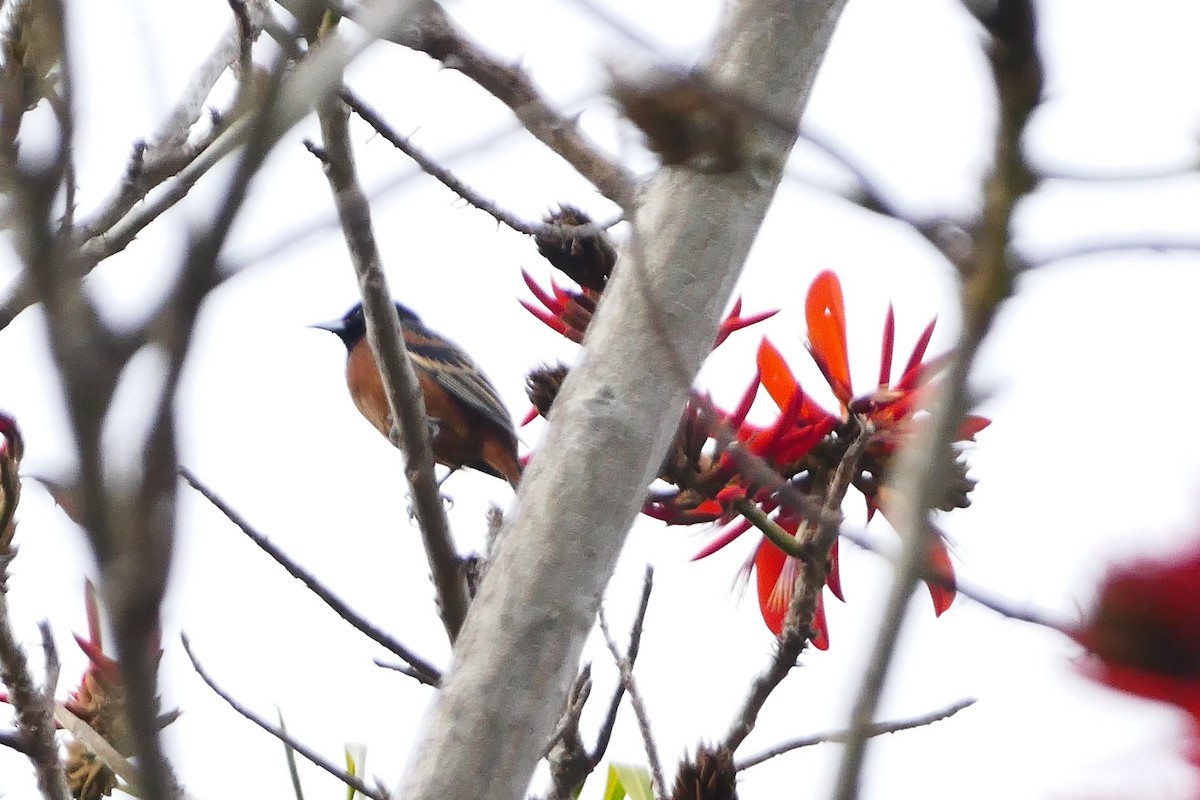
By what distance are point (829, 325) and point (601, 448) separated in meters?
0.63

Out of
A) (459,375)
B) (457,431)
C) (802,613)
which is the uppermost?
(459,375)

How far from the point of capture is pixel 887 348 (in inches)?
76.2

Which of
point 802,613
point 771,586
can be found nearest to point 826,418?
point 771,586

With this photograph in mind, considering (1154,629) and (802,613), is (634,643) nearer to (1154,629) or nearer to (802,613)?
(802,613)

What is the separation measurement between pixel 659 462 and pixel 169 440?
1031 millimetres

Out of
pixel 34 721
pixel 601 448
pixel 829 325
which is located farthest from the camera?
pixel 829 325

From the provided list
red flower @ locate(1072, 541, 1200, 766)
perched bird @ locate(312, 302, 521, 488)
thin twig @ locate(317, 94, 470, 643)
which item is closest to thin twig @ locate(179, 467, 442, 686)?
thin twig @ locate(317, 94, 470, 643)

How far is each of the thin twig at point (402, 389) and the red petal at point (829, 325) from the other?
1.84ft

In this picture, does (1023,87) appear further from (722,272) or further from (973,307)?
(722,272)

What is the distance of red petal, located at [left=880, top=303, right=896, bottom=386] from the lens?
6.28 feet

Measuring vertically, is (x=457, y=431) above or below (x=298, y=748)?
above

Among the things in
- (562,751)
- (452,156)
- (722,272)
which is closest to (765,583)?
(562,751)

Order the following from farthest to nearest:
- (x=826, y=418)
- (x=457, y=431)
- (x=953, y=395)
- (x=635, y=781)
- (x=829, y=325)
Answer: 1. (x=457, y=431)
2. (x=635, y=781)
3. (x=829, y=325)
4. (x=826, y=418)
5. (x=953, y=395)

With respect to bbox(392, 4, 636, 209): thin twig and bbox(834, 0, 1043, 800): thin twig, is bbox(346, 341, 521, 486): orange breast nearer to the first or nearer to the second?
bbox(392, 4, 636, 209): thin twig
